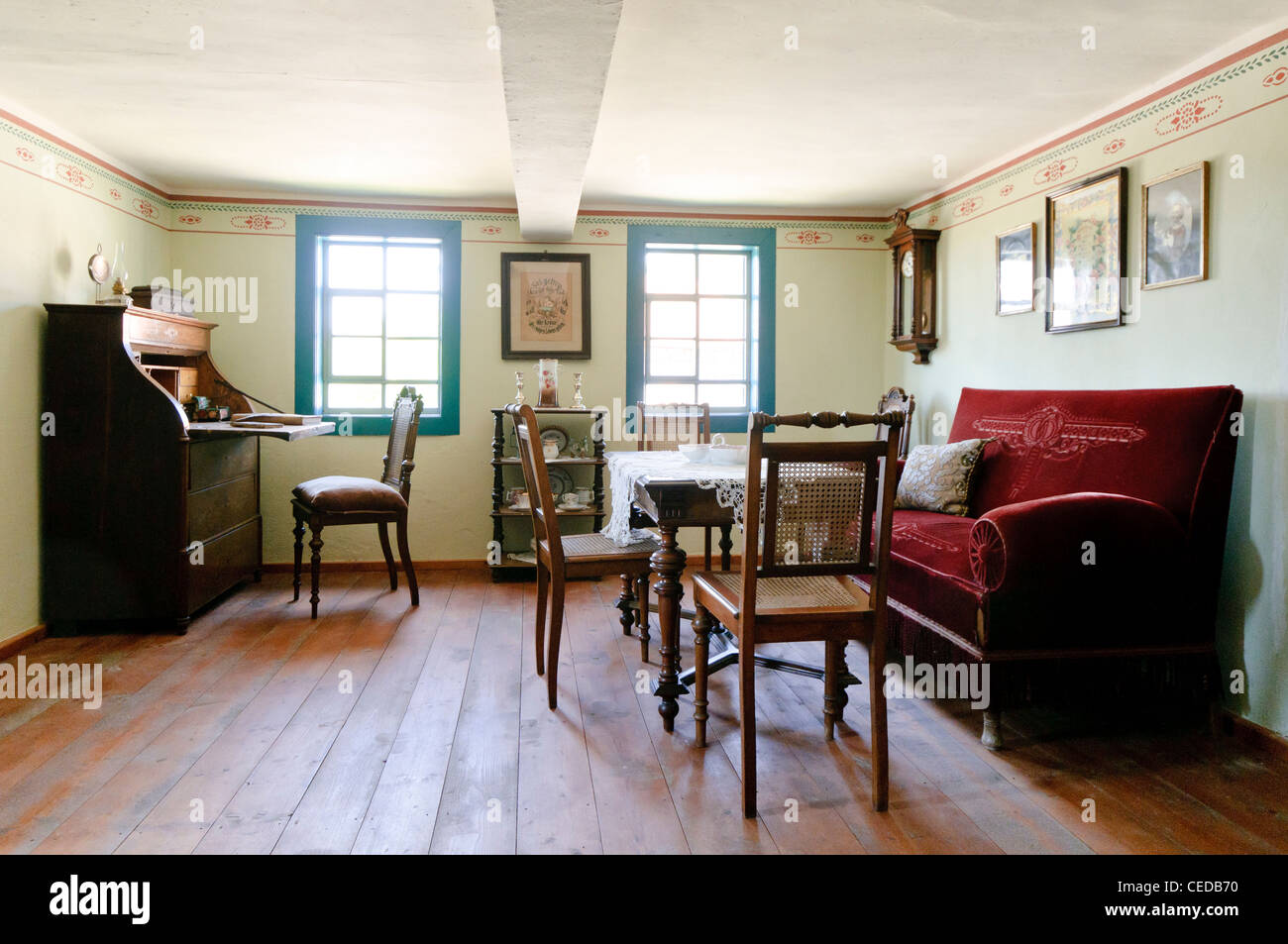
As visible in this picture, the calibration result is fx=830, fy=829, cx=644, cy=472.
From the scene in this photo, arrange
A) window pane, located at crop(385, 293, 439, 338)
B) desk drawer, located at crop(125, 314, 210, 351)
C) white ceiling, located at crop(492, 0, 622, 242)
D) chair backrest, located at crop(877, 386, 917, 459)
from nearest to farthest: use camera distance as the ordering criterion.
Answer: white ceiling, located at crop(492, 0, 622, 242) → desk drawer, located at crop(125, 314, 210, 351) → chair backrest, located at crop(877, 386, 917, 459) → window pane, located at crop(385, 293, 439, 338)

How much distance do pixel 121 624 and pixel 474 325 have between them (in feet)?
9.19

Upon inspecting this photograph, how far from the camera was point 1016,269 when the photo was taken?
4527 mm

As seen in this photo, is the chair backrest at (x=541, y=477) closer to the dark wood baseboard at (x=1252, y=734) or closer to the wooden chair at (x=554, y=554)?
the wooden chair at (x=554, y=554)

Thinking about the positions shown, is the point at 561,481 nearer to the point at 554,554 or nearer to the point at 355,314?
the point at 355,314

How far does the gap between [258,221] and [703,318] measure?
312 cm

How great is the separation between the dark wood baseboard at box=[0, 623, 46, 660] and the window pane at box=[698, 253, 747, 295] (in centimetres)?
447

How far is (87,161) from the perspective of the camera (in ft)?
14.7

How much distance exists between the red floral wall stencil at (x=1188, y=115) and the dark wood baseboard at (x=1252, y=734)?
226 cm

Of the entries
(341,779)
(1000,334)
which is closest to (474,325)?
(1000,334)

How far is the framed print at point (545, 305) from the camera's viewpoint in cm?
580

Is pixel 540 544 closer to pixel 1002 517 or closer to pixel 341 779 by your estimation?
pixel 341 779

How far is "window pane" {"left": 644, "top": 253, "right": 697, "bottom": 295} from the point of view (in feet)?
19.8

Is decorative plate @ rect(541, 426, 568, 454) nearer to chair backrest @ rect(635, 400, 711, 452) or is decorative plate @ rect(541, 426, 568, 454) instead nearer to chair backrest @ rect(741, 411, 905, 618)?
chair backrest @ rect(635, 400, 711, 452)

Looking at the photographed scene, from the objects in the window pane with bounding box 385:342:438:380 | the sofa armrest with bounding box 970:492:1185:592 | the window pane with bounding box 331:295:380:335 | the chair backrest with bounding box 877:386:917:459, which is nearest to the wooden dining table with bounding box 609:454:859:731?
the sofa armrest with bounding box 970:492:1185:592
